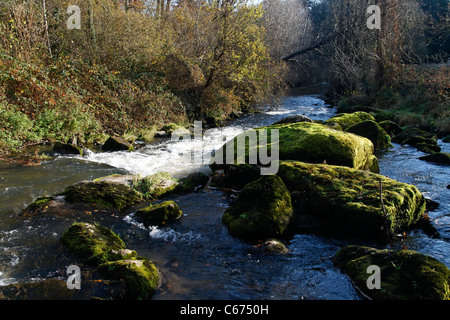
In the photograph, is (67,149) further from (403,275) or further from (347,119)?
(347,119)

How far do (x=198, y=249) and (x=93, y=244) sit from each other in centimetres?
157

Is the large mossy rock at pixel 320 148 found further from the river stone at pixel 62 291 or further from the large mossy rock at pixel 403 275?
the river stone at pixel 62 291

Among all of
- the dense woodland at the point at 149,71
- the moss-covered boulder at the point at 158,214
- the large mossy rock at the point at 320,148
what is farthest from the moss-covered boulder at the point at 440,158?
the moss-covered boulder at the point at 158,214

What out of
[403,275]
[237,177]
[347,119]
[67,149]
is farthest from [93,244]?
[347,119]

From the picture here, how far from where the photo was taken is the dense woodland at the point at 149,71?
1053 cm

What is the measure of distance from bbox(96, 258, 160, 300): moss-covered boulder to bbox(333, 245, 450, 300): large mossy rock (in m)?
2.60

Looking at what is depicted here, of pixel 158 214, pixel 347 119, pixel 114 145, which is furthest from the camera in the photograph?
pixel 347 119

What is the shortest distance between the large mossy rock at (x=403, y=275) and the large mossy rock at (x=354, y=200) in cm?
106

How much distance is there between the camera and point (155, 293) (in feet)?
12.8

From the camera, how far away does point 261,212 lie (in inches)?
213

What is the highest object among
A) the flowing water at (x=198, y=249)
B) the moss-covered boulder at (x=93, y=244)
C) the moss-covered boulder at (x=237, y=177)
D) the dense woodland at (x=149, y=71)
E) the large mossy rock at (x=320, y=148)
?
the dense woodland at (x=149, y=71)

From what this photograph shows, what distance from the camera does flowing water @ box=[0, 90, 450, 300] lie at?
4105 millimetres
